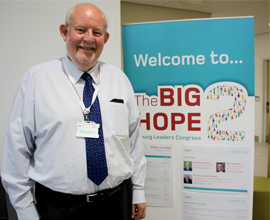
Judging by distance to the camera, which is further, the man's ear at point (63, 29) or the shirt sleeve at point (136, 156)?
the shirt sleeve at point (136, 156)

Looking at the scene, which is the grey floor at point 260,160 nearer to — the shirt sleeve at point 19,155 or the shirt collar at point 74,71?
the shirt collar at point 74,71

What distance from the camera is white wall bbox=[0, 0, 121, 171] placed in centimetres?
168

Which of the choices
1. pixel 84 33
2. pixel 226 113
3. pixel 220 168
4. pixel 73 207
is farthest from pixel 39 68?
pixel 220 168

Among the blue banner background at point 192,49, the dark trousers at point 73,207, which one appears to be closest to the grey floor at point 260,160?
the blue banner background at point 192,49

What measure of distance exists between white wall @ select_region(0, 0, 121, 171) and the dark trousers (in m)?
0.71

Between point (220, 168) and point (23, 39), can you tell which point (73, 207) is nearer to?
point (220, 168)

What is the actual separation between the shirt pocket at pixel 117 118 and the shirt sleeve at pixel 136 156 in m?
0.13

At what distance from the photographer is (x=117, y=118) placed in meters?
1.32

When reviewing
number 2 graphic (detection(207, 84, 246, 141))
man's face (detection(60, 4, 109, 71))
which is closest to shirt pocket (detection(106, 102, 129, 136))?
man's face (detection(60, 4, 109, 71))

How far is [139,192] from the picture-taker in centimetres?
149

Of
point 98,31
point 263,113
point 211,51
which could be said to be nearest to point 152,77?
point 211,51

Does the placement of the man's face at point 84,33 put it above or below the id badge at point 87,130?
above

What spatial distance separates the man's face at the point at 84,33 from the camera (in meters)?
1.24

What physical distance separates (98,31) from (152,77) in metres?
0.67
